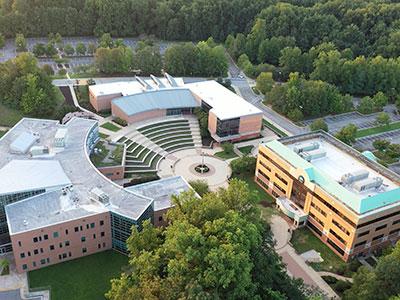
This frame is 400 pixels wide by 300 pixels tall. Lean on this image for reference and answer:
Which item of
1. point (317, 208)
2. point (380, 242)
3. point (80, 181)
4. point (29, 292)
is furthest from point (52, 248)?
point (380, 242)

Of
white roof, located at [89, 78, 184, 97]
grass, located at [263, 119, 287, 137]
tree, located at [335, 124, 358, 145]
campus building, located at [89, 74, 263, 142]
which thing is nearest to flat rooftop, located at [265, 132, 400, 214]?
tree, located at [335, 124, 358, 145]

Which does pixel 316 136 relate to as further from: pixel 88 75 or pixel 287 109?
pixel 88 75

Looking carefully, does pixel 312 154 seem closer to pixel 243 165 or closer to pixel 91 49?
pixel 243 165

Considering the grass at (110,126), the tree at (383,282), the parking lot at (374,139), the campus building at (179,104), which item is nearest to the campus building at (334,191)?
the tree at (383,282)

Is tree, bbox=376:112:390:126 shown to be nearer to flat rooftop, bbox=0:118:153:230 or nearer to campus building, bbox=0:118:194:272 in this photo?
campus building, bbox=0:118:194:272

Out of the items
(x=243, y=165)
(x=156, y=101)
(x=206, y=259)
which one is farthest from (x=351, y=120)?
(x=206, y=259)
